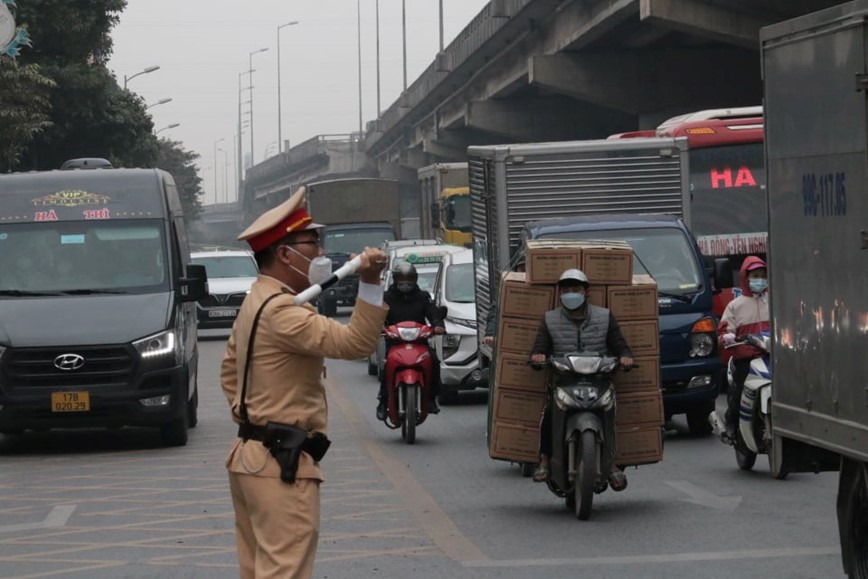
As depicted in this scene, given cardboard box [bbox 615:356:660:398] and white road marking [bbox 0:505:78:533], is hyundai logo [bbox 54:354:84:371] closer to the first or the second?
white road marking [bbox 0:505:78:533]

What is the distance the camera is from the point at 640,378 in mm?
12094

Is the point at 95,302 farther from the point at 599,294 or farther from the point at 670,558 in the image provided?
the point at 670,558

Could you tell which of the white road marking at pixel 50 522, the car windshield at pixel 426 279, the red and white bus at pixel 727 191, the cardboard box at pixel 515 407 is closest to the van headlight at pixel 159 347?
the white road marking at pixel 50 522

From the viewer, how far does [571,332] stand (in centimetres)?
1163

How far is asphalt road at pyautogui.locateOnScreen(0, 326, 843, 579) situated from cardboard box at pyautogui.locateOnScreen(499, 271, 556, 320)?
1235mm

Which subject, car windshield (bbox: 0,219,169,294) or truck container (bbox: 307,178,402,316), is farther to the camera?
truck container (bbox: 307,178,402,316)

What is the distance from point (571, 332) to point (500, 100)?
138 ft

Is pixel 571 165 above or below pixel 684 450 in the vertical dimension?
above

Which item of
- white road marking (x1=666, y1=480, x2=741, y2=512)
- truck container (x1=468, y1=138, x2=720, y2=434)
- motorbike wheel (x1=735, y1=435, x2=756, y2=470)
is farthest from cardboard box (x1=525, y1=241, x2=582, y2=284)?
truck container (x1=468, y1=138, x2=720, y2=434)

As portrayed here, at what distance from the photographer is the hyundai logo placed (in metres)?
15.3

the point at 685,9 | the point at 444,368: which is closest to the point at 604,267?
the point at 444,368

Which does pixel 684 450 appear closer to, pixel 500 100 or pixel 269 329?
pixel 269 329

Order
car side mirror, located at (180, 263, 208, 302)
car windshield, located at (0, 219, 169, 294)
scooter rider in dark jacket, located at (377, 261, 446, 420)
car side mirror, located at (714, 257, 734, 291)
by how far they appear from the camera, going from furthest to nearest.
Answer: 1. car windshield, located at (0, 219, 169, 294)
2. scooter rider in dark jacket, located at (377, 261, 446, 420)
3. car side mirror, located at (180, 263, 208, 302)
4. car side mirror, located at (714, 257, 734, 291)

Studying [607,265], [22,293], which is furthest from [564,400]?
[22,293]
